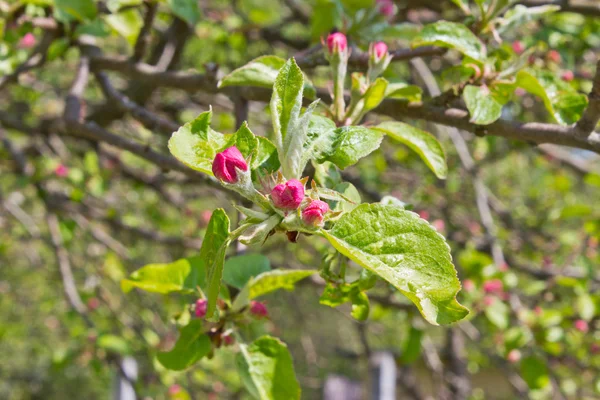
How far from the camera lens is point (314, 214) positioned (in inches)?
28.7

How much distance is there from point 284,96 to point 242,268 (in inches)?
15.3

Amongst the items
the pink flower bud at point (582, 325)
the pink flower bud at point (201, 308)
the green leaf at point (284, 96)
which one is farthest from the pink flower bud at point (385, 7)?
the pink flower bud at point (582, 325)

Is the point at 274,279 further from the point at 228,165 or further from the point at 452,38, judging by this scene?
the point at 452,38

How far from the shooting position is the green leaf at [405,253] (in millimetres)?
694

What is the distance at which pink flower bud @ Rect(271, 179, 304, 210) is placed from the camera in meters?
0.73

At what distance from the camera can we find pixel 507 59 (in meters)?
1.27

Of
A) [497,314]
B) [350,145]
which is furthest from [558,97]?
[497,314]

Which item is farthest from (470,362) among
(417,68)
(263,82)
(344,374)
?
(344,374)

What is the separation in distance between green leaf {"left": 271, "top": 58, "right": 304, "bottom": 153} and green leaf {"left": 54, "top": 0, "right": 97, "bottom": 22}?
41.1 inches

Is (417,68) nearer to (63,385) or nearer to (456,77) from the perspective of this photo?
(456,77)

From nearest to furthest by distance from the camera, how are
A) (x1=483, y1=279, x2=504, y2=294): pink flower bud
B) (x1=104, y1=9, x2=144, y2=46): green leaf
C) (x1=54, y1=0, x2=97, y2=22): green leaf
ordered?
1. (x1=54, y1=0, x2=97, y2=22): green leaf
2. (x1=104, y1=9, x2=144, y2=46): green leaf
3. (x1=483, y1=279, x2=504, y2=294): pink flower bud

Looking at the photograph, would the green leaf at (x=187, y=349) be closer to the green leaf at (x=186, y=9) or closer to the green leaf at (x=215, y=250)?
the green leaf at (x=215, y=250)

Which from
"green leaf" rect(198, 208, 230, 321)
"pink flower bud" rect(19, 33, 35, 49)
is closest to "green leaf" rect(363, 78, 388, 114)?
"green leaf" rect(198, 208, 230, 321)

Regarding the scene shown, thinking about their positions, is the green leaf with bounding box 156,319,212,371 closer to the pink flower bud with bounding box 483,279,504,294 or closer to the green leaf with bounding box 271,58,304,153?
A: the green leaf with bounding box 271,58,304,153
